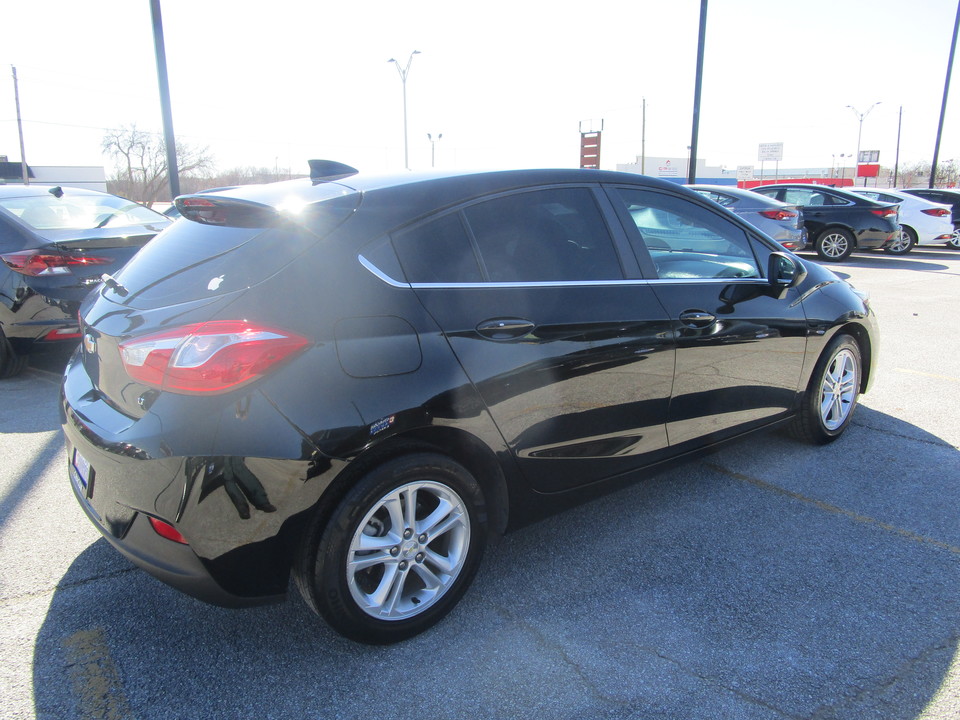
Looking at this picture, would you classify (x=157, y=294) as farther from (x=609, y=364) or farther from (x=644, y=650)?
(x=644, y=650)

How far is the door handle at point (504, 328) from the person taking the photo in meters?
2.50

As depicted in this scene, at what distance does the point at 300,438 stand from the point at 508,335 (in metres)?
0.86

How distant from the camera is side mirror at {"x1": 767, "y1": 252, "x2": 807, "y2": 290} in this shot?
3.67m

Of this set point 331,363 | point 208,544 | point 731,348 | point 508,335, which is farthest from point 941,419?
point 208,544

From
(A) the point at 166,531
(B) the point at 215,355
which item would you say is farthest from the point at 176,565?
(B) the point at 215,355

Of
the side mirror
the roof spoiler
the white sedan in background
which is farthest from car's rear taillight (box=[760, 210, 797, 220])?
the roof spoiler

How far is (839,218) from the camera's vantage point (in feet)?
49.2

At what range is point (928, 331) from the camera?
311 inches

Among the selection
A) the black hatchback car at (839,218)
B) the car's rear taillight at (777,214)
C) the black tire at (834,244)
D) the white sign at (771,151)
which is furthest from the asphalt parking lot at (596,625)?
the white sign at (771,151)

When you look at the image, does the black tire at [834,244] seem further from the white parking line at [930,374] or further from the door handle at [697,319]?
the door handle at [697,319]

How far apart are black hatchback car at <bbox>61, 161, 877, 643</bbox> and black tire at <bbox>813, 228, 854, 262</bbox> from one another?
1377cm

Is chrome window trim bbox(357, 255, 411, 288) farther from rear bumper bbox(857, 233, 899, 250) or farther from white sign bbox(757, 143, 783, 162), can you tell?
white sign bbox(757, 143, 783, 162)

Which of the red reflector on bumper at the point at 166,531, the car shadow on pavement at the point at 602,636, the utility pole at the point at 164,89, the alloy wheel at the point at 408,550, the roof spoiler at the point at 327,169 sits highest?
the utility pole at the point at 164,89

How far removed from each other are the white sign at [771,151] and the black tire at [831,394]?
87964 mm
